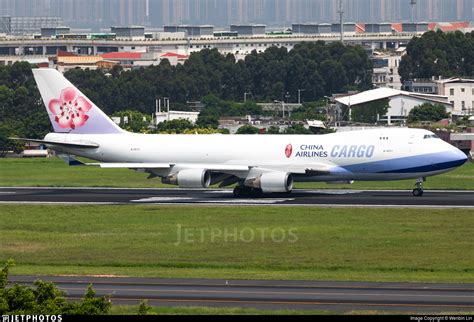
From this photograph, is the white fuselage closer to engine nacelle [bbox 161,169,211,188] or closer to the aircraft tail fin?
engine nacelle [bbox 161,169,211,188]

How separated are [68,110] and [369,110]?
4238 inches

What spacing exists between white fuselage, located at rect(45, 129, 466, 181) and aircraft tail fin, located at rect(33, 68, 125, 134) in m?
0.78

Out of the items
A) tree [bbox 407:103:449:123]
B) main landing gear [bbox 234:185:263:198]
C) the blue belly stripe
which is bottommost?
main landing gear [bbox 234:185:263:198]

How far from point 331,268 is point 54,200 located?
103ft

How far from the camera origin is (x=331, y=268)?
53.2 metres

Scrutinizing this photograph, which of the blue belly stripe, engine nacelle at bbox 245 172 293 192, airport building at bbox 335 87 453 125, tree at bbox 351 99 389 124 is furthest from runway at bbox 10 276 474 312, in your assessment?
airport building at bbox 335 87 453 125

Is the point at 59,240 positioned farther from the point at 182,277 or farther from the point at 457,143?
the point at 457,143

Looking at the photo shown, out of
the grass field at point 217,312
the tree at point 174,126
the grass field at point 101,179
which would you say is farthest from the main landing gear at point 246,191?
the tree at point 174,126

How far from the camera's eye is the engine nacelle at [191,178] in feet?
264

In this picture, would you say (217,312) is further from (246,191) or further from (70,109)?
(70,109)

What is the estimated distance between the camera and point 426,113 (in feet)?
595

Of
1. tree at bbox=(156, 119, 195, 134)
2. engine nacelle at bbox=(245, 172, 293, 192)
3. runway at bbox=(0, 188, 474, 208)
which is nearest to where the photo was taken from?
runway at bbox=(0, 188, 474, 208)

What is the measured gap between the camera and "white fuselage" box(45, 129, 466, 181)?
80625mm

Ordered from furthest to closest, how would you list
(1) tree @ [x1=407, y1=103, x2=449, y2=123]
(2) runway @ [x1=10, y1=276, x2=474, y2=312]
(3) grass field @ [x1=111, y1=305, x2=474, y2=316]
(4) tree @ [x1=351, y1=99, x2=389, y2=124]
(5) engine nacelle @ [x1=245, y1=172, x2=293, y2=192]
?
(4) tree @ [x1=351, y1=99, x2=389, y2=124] → (1) tree @ [x1=407, y1=103, x2=449, y2=123] → (5) engine nacelle @ [x1=245, y1=172, x2=293, y2=192] → (2) runway @ [x1=10, y1=276, x2=474, y2=312] → (3) grass field @ [x1=111, y1=305, x2=474, y2=316]
